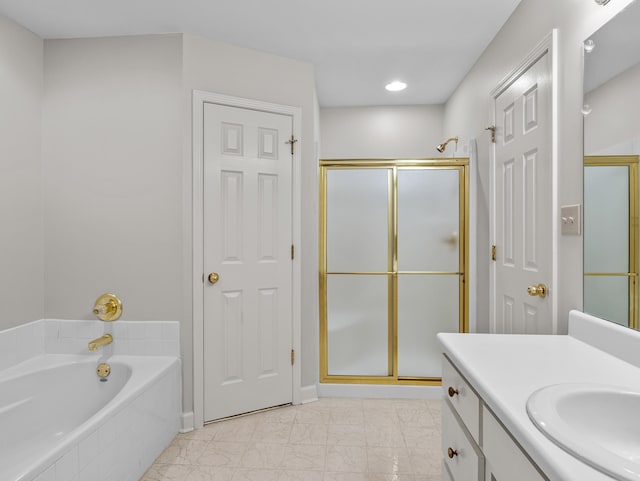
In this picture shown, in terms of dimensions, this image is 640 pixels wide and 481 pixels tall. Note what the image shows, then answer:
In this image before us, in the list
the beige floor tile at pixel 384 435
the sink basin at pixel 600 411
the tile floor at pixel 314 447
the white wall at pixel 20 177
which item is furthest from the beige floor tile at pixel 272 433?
the sink basin at pixel 600 411

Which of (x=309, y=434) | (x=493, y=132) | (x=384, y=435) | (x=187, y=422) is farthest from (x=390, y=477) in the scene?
(x=493, y=132)

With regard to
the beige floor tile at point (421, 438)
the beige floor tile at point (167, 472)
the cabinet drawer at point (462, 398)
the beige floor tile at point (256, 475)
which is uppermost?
the cabinet drawer at point (462, 398)

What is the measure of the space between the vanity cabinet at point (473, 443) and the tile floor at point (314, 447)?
711 mm

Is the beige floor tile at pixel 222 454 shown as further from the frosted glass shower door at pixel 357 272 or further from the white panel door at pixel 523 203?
the white panel door at pixel 523 203

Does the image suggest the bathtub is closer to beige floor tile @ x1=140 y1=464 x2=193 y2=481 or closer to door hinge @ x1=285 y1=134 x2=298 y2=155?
beige floor tile @ x1=140 y1=464 x2=193 y2=481

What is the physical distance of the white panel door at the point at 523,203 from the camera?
1632mm

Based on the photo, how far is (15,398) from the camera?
1914 millimetres

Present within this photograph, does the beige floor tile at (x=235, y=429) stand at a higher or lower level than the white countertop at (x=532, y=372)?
lower

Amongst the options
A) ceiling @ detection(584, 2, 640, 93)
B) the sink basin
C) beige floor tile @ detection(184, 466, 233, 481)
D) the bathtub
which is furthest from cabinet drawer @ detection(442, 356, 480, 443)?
the bathtub

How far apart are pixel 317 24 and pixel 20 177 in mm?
1925

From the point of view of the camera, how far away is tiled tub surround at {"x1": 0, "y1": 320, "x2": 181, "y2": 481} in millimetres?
1548

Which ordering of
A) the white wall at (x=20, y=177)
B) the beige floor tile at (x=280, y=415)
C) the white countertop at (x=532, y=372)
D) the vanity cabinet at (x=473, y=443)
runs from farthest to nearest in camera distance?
the beige floor tile at (x=280, y=415) < the white wall at (x=20, y=177) < the vanity cabinet at (x=473, y=443) < the white countertop at (x=532, y=372)

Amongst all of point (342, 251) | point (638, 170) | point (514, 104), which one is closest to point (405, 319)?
point (342, 251)

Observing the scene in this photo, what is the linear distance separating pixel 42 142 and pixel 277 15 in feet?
5.30
